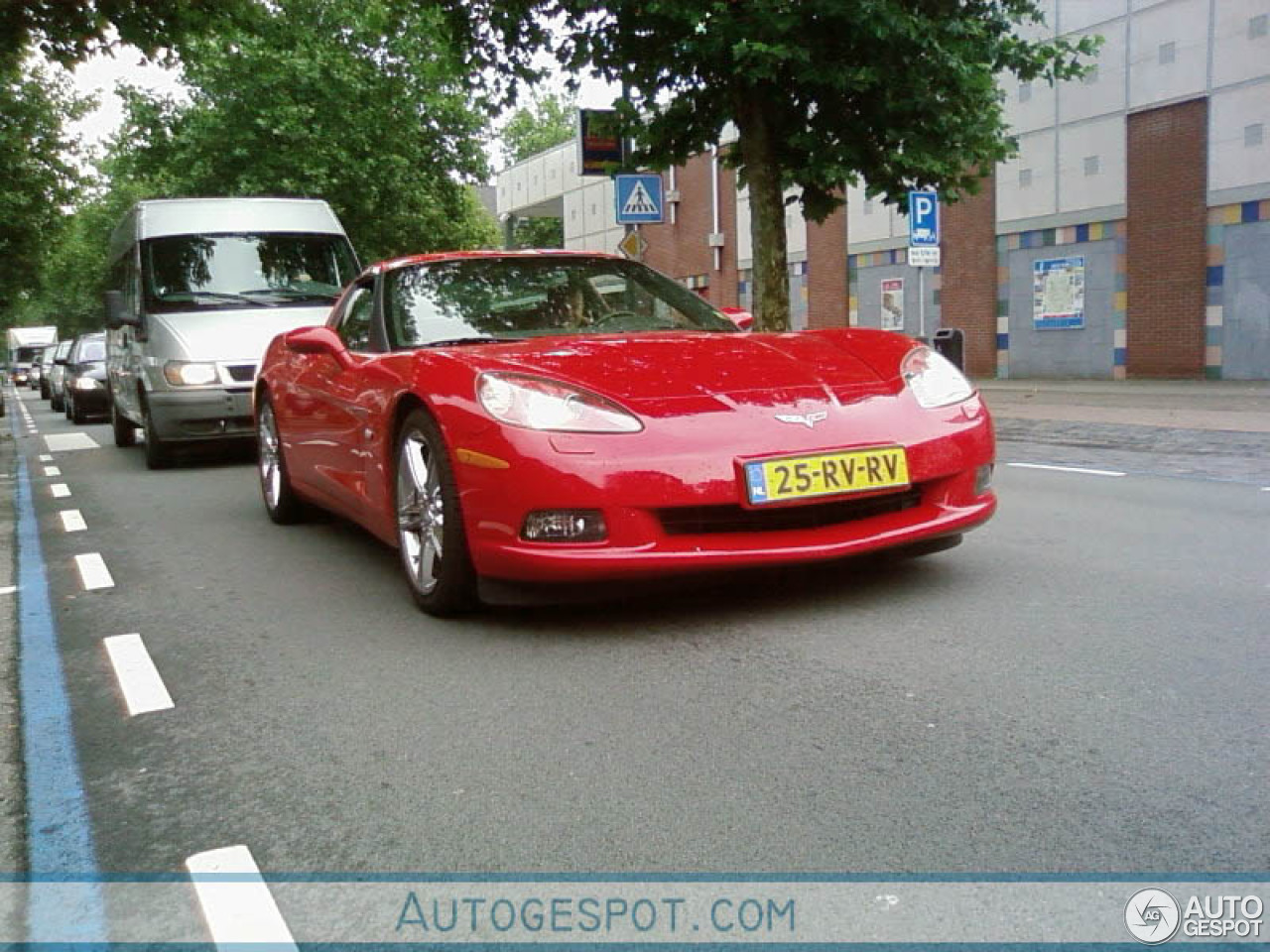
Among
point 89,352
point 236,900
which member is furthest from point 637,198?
point 236,900

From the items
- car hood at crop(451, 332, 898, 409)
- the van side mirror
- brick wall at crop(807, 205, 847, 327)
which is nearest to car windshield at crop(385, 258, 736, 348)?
car hood at crop(451, 332, 898, 409)

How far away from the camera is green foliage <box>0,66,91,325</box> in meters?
31.5

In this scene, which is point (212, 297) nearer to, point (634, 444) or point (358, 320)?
point (358, 320)

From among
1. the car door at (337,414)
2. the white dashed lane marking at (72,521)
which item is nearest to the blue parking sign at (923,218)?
the car door at (337,414)

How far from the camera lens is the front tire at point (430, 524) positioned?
4305 millimetres

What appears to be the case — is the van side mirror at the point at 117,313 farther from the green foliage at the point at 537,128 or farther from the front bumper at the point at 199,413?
the green foliage at the point at 537,128

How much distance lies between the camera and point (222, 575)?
18.5ft

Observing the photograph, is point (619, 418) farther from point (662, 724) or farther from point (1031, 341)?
point (1031, 341)

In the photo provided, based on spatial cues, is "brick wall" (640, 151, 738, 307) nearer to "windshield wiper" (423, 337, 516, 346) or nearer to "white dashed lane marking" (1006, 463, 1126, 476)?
"white dashed lane marking" (1006, 463, 1126, 476)

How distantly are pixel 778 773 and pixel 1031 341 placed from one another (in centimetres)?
2238

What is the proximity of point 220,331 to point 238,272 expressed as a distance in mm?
855

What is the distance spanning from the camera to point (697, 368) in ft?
14.6

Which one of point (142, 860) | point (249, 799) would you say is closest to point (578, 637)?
point (249, 799)

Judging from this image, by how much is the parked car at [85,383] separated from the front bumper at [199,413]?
10809mm
